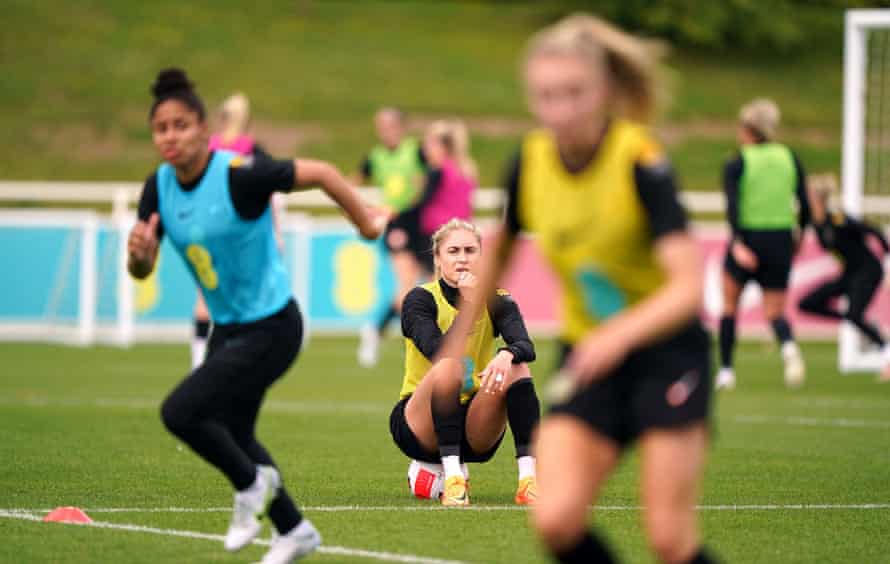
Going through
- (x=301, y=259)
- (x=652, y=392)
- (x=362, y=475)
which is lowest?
(x=301, y=259)

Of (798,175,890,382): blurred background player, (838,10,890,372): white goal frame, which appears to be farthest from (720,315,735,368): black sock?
(838,10,890,372): white goal frame

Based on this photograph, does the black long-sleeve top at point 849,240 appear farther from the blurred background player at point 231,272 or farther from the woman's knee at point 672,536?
the woman's knee at point 672,536

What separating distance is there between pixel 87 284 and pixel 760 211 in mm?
9580

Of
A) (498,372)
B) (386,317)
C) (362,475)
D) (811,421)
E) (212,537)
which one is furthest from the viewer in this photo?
(386,317)

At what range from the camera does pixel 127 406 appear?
13898 millimetres

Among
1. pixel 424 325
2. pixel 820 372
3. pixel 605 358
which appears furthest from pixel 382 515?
pixel 820 372

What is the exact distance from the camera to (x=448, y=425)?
8375 millimetres

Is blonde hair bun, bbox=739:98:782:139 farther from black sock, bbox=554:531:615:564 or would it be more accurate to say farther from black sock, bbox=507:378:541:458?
black sock, bbox=554:531:615:564

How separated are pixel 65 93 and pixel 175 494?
38468 mm

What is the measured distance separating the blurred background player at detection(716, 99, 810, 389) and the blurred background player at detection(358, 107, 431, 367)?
14.7ft

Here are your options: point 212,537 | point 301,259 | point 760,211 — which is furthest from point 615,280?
point 301,259

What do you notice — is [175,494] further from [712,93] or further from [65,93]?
[712,93]

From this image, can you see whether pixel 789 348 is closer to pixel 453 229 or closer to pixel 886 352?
pixel 886 352

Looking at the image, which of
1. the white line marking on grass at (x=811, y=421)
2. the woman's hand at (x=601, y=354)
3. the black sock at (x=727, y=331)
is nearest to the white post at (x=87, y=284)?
the black sock at (x=727, y=331)
